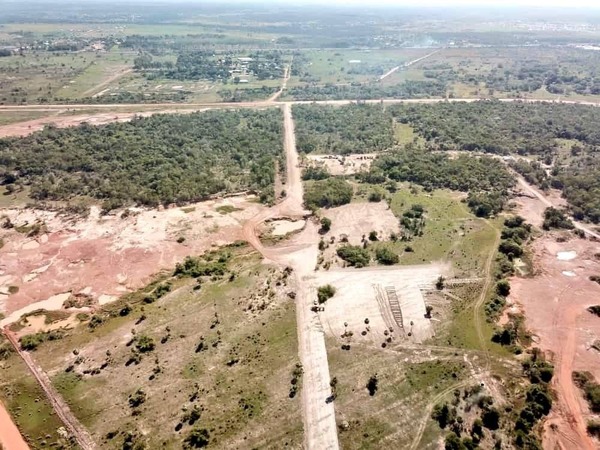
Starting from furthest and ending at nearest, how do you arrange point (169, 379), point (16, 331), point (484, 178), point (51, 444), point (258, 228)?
point (484, 178)
point (258, 228)
point (16, 331)
point (169, 379)
point (51, 444)

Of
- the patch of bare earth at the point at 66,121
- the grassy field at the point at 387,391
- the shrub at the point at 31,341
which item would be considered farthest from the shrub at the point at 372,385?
the patch of bare earth at the point at 66,121

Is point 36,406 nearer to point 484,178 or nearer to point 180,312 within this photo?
point 180,312

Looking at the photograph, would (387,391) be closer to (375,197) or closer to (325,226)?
(325,226)

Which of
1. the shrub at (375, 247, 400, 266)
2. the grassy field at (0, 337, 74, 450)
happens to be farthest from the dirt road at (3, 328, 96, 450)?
the shrub at (375, 247, 400, 266)

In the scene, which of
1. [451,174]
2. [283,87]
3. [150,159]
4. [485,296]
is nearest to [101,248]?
[150,159]

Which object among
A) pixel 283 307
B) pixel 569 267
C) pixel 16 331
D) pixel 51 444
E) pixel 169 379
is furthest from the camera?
pixel 569 267

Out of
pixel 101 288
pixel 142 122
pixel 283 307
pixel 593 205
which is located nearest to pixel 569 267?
pixel 593 205
